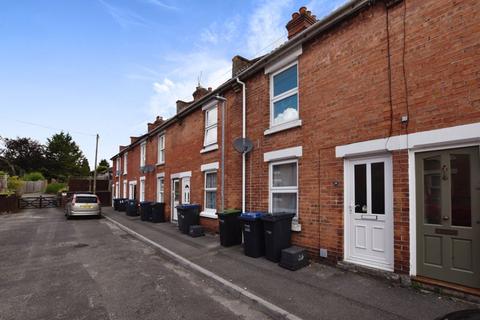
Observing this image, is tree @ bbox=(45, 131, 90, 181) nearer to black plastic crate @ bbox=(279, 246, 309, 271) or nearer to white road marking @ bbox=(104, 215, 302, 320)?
white road marking @ bbox=(104, 215, 302, 320)

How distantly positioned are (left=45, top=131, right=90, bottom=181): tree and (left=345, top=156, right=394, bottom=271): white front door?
199 ft

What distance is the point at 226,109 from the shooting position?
10.4 metres

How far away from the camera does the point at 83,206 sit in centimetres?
1670

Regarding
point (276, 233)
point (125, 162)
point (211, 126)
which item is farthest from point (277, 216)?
point (125, 162)

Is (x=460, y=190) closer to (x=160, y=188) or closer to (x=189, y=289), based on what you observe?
(x=189, y=289)

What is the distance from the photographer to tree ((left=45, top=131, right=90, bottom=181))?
54.6 metres

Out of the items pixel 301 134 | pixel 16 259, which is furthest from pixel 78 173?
pixel 301 134

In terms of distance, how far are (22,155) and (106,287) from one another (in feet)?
185

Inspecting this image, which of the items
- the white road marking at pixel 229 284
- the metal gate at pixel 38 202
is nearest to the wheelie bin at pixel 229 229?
the white road marking at pixel 229 284

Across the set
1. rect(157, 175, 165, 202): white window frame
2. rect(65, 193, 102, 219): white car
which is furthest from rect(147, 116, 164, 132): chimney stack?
rect(65, 193, 102, 219): white car

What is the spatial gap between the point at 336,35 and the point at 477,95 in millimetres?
3154

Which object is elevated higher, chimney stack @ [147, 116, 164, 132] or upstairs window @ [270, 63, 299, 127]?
chimney stack @ [147, 116, 164, 132]

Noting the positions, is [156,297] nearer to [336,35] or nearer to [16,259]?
[16,259]

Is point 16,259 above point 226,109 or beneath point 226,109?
beneath
